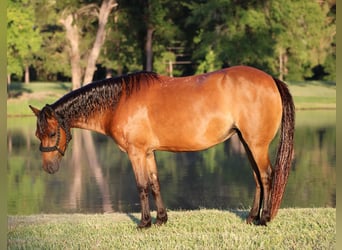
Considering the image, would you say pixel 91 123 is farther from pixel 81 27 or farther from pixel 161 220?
pixel 81 27

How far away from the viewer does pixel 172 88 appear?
7426 millimetres

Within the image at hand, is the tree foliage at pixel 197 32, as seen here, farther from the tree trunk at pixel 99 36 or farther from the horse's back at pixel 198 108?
the horse's back at pixel 198 108

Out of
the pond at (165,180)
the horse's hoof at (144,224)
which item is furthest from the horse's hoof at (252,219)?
the pond at (165,180)

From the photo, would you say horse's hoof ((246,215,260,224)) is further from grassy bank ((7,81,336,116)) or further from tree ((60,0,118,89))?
tree ((60,0,118,89))

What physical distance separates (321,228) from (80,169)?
1004 centimetres

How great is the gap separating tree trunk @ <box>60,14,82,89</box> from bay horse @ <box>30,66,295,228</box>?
126 ft

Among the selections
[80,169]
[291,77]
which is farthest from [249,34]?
[80,169]

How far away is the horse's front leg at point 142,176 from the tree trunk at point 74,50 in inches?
1519

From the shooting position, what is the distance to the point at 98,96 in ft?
24.7

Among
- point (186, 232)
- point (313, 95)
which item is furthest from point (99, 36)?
point (186, 232)

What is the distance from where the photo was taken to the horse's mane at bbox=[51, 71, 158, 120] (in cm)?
750

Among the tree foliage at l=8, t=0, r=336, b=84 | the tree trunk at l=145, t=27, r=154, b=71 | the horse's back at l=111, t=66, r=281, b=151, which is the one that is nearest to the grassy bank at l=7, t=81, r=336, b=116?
the tree foliage at l=8, t=0, r=336, b=84

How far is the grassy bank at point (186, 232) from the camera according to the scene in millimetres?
6508

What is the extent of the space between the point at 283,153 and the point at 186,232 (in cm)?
122
